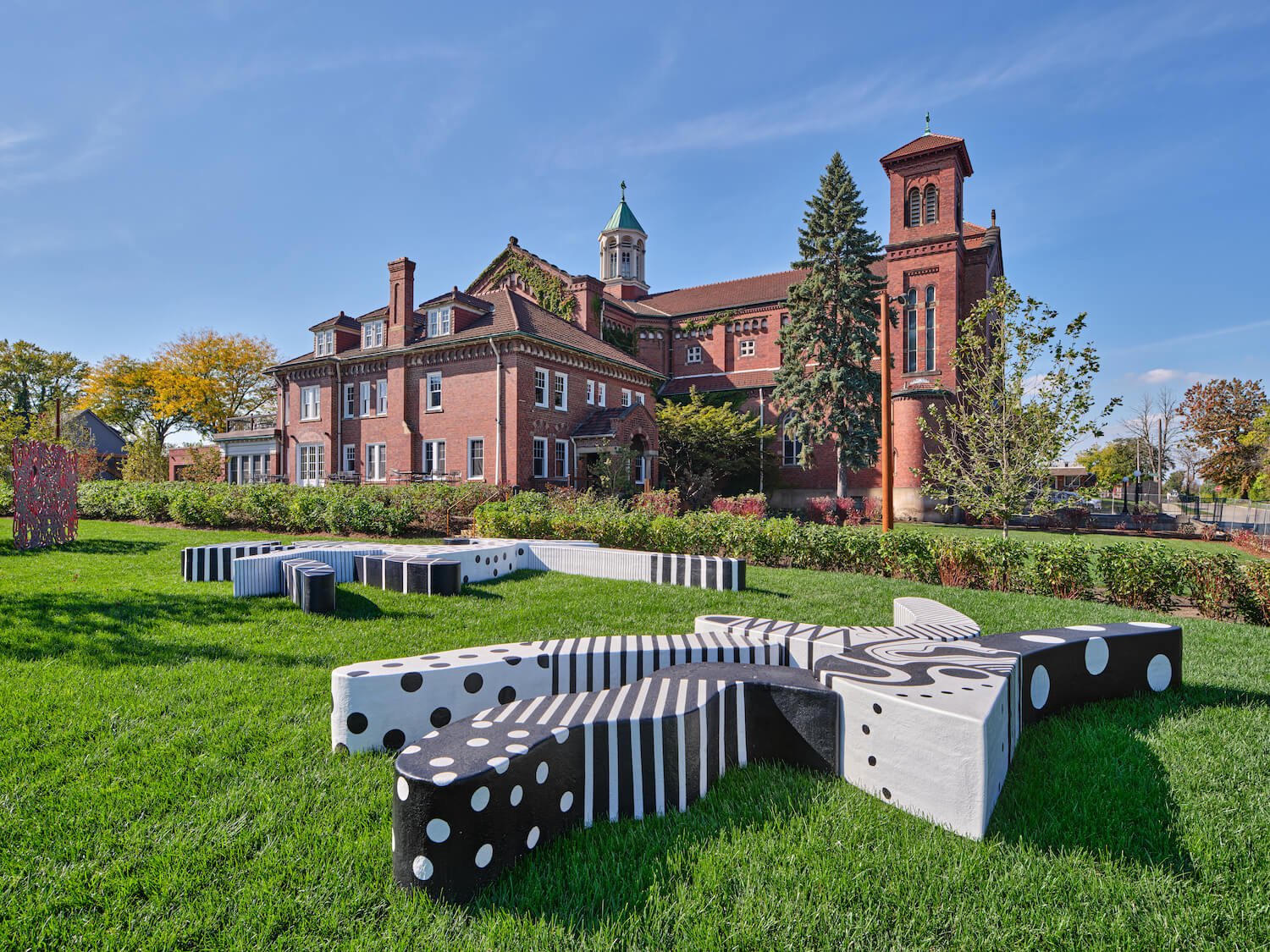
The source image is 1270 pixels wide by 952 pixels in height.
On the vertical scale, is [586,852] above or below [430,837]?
below

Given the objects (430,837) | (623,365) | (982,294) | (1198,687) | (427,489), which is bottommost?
(1198,687)

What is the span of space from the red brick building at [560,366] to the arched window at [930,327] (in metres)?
0.06

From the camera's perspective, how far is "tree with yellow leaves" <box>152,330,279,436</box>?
46844 millimetres

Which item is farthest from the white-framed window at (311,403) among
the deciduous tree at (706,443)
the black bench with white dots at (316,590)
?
the black bench with white dots at (316,590)

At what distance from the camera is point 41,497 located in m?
14.5

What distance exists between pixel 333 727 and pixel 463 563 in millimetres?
5915

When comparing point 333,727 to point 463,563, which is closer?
point 333,727

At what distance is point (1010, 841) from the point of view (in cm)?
296

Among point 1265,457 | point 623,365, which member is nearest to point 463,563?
point 623,365

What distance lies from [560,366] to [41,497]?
58.8ft

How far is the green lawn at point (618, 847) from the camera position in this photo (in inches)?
94.7

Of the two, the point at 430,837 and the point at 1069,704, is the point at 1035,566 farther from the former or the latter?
the point at 430,837

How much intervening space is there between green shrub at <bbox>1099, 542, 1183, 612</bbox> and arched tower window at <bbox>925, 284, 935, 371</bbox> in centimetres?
2524

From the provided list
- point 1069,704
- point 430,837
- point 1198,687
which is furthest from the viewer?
point 1198,687
